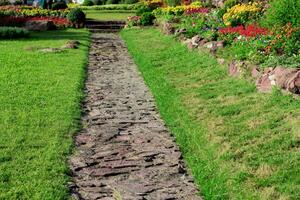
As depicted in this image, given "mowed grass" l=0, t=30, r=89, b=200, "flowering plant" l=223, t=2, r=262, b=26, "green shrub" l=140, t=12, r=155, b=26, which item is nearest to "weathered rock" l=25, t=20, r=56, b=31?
"green shrub" l=140, t=12, r=155, b=26

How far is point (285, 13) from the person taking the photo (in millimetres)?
12539

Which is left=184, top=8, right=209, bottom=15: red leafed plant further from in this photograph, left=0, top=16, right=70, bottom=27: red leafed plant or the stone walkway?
the stone walkway

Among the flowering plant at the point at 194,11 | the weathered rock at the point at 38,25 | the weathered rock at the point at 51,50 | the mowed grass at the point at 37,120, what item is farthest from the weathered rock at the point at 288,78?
the weathered rock at the point at 38,25

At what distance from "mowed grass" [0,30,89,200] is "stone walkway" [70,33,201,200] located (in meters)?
0.23

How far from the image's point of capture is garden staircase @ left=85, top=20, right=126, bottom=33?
2600 cm

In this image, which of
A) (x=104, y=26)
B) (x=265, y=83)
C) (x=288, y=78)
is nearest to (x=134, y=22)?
(x=104, y=26)

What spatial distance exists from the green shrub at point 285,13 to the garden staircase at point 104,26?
1369cm

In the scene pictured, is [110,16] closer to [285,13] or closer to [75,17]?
[75,17]

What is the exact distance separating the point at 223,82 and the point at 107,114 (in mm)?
2760

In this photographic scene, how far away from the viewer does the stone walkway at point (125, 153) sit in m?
5.64

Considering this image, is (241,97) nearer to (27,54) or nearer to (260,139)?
(260,139)

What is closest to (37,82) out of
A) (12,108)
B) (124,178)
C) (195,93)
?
(12,108)

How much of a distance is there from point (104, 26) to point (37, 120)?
773 inches

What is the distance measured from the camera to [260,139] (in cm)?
688
